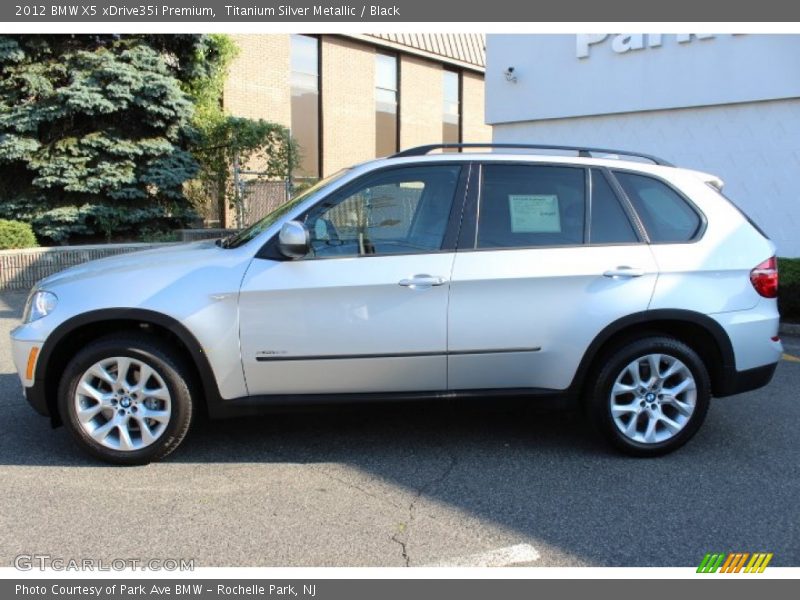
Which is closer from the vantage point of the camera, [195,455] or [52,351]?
[52,351]

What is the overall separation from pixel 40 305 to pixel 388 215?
6.83ft

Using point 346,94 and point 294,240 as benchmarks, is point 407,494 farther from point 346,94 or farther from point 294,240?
point 346,94

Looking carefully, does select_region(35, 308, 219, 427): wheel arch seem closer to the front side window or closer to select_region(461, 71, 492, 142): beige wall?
the front side window

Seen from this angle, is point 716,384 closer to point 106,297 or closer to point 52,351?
point 106,297

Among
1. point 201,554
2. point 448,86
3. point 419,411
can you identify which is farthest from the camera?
point 448,86

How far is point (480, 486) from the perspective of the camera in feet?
12.7

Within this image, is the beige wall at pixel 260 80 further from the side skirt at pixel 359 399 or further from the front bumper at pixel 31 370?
the side skirt at pixel 359 399

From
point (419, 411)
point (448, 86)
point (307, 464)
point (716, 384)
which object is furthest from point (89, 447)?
point (448, 86)

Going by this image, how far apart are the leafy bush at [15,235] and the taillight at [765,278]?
10.9m

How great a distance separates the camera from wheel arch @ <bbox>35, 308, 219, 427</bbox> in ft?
12.9

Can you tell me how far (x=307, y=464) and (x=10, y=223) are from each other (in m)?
9.34

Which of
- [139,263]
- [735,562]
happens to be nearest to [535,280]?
[735,562]

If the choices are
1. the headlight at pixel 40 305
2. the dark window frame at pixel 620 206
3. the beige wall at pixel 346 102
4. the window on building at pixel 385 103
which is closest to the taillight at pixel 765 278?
the dark window frame at pixel 620 206

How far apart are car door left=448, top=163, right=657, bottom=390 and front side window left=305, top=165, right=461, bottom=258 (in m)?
0.19
